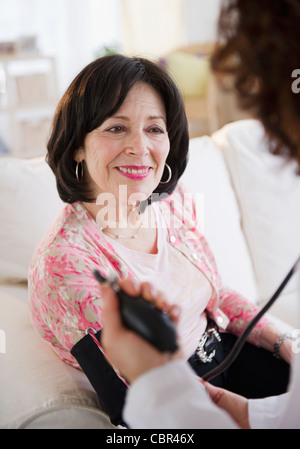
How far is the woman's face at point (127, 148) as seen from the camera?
3.71 feet

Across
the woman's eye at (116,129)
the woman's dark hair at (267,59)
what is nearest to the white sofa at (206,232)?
the woman's eye at (116,129)

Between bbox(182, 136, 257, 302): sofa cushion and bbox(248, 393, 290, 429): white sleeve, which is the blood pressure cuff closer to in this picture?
bbox(248, 393, 290, 429): white sleeve

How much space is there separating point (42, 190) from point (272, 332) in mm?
737

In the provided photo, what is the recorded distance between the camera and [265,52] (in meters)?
0.58

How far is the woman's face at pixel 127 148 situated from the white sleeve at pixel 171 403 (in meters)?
0.60

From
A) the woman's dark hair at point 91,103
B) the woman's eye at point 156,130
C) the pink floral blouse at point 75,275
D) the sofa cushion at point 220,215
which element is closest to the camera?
the pink floral blouse at point 75,275

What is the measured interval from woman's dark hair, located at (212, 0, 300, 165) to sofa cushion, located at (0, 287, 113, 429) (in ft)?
1.91

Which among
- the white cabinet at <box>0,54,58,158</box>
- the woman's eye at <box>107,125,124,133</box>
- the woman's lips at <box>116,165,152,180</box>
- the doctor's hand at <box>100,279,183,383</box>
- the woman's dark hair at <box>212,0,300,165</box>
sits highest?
the woman's dark hair at <box>212,0,300,165</box>

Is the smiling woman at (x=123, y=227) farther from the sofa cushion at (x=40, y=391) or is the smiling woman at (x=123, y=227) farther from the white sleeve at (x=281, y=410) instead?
the white sleeve at (x=281, y=410)

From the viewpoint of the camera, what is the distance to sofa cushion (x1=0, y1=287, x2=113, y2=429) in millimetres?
874

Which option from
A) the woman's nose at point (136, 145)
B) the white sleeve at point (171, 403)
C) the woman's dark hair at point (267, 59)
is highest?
the woman's dark hair at point (267, 59)

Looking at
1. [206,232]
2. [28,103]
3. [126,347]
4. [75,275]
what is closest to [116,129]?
[75,275]

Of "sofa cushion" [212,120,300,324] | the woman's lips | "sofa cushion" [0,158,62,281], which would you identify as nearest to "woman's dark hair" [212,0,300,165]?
the woman's lips
